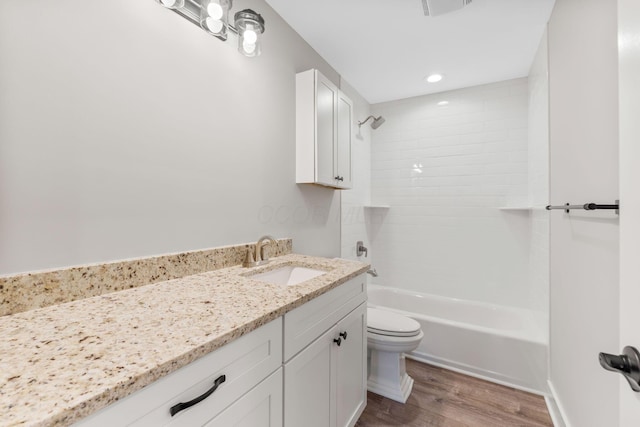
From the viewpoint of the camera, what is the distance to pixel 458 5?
154 cm

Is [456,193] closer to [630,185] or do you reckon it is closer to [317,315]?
[317,315]

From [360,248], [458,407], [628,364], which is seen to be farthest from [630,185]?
[360,248]

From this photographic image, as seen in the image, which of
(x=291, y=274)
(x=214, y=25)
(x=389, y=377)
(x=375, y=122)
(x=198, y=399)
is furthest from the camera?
(x=375, y=122)

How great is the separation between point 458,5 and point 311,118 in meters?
1.04

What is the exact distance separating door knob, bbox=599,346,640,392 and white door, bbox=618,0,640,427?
2 cm

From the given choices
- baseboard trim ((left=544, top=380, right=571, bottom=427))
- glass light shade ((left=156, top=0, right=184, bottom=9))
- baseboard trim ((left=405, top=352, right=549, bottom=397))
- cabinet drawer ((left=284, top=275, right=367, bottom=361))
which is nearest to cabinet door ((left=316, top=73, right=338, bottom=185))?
cabinet drawer ((left=284, top=275, right=367, bottom=361))

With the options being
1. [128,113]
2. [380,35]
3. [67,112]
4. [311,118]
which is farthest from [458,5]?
[67,112]

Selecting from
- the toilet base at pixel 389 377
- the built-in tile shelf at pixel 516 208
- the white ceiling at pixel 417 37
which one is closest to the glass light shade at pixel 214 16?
the white ceiling at pixel 417 37

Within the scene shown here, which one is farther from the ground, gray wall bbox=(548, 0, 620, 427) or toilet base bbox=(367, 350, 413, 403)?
gray wall bbox=(548, 0, 620, 427)

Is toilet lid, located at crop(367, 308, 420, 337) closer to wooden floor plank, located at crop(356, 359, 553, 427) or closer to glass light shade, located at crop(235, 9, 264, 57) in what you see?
wooden floor plank, located at crop(356, 359, 553, 427)

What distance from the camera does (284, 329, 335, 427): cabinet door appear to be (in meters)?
0.96

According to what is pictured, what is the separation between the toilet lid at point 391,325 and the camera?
1.78m

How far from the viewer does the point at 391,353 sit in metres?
1.86

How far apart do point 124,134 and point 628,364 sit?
4.84 feet
